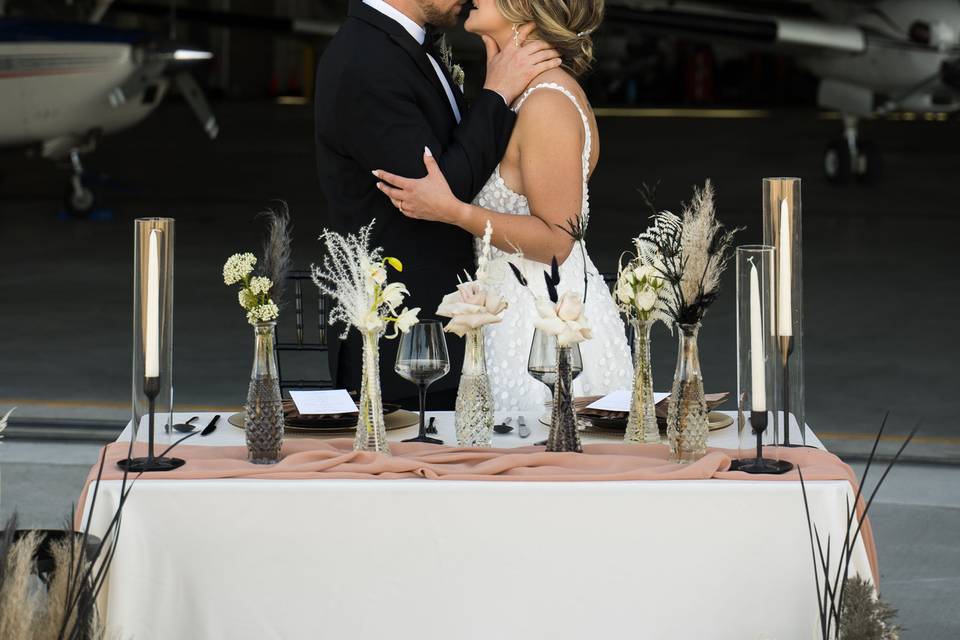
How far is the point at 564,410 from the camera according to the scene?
2672 mm

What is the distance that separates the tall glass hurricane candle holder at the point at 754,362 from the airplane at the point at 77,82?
10.2 meters

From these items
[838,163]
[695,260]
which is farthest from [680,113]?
[695,260]

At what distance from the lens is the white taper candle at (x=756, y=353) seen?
253 cm

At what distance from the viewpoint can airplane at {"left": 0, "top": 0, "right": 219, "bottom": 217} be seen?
12.0m

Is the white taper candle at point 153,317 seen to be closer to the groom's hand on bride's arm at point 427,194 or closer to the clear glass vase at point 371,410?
the clear glass vase at point 371,410

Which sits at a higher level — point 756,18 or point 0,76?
point 756,18

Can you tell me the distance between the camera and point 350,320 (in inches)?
106

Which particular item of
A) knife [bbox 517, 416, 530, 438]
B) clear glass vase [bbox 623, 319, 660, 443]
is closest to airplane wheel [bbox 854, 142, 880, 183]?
knife [bbox 517, 416, 530, 438]

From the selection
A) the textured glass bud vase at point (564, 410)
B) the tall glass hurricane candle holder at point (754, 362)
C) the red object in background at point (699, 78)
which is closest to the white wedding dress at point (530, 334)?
the textured glass bud vase at point (564, 410)

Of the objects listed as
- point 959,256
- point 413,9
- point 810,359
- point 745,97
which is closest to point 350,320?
point 413,9

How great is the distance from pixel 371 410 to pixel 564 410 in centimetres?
36

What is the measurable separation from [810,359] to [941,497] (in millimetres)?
2404

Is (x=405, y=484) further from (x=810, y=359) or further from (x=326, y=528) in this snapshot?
(x=810, y=359)

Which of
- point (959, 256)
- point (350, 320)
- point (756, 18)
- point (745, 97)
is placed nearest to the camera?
point (350, 320)
